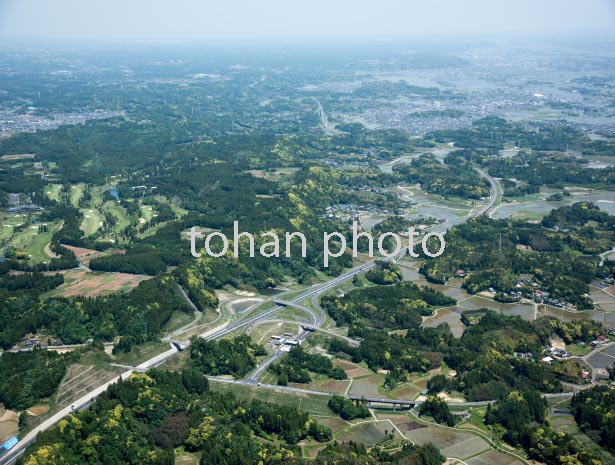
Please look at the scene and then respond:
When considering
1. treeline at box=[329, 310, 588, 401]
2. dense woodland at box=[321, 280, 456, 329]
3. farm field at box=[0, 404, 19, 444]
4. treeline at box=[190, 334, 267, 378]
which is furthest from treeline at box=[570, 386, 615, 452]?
farm field at box=[0, 404, 19, 444]

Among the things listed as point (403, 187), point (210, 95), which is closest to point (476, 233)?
point (403, 187)

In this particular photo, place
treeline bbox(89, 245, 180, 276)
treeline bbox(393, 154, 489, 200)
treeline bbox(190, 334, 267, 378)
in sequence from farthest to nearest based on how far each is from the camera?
treeline bbox(393, 154, 489, 200) < treeline bbox(89, 245, 180, 276) < treeline bbox(190, 334, 267, 378)

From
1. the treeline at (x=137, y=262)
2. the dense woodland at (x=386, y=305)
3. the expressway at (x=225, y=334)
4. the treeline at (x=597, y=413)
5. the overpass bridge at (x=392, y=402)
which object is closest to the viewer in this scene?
the expressway at (x=225, y=334)

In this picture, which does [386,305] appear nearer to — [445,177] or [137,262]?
[137,262]

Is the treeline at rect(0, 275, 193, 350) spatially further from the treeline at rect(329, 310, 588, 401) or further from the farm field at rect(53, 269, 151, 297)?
the treeline at rect(329, 310, 588, 401)

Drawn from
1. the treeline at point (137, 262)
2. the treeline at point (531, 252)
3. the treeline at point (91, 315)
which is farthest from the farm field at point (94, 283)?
the treeline at point (531, 252)

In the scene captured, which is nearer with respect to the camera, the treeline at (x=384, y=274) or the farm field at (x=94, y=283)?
the farm field at (x=94, y=283)

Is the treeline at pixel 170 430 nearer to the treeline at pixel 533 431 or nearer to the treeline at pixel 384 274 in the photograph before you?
the treeline at pixel 533 431
